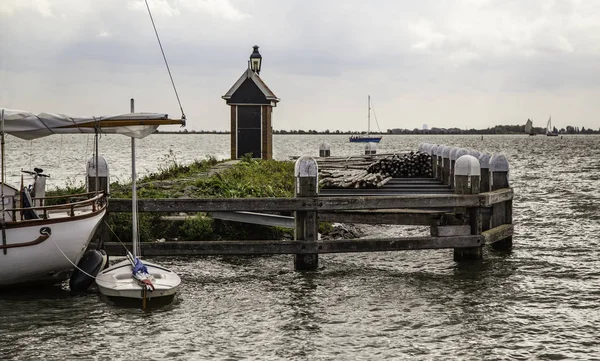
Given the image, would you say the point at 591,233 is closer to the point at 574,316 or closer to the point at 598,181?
the point at 574,316

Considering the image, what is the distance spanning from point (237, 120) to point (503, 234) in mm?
17177

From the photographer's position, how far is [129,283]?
1052 centimetres

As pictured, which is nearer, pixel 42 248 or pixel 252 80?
pixel 42 248

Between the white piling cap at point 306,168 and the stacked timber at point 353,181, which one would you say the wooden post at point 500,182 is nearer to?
the white piling cap at point 306,168

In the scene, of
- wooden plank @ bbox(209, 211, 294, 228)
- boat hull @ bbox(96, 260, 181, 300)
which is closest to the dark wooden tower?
wooden plank @ bbox(209, 211, 294, 228)

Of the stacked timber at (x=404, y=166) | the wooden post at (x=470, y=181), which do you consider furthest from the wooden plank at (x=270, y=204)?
the stacked timber at (x=404, y=166)

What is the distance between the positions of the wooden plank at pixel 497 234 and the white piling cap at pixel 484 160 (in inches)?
49.6

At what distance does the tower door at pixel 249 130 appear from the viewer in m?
29.7

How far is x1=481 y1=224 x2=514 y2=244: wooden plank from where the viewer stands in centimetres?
1348

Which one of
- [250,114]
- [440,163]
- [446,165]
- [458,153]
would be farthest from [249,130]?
[458,153]

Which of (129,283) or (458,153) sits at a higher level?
(458,153)

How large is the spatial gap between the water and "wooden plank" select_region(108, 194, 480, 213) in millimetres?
1283

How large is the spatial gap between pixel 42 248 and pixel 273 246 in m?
3.77

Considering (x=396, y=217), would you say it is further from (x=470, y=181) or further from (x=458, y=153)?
(x=458, y=153)
